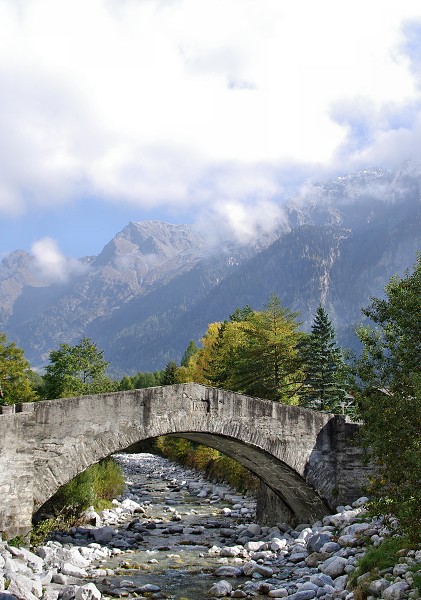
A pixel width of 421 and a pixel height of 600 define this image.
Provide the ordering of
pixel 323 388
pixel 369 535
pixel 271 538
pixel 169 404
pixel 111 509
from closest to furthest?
pixel 369 535 → pixel 169 404 → pixel 271 538 → pixel 111 509 → pixel 323 388

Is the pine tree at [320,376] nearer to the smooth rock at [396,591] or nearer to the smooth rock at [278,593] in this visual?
the smooth rock at [278,593]

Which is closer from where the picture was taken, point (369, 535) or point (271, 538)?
point (369, 535)

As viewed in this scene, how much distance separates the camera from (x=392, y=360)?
1202 cm

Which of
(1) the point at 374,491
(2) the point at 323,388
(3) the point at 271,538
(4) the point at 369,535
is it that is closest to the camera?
(1) the point at 374,491

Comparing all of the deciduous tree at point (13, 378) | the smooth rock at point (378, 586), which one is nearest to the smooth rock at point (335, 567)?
the smooth rock at point (378, 586)

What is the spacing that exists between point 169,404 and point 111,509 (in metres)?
11.1

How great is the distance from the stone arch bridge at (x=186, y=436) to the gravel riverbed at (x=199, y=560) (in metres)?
1.00

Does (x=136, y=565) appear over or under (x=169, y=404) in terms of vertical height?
under

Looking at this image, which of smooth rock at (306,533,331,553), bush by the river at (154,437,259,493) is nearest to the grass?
smooth rock at (306,533,331,553)

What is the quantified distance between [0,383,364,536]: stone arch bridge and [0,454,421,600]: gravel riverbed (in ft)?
3.29

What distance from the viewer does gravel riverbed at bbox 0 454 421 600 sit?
14.6m

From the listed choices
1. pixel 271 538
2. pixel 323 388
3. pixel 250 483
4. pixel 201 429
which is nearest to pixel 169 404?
pixel 201 429

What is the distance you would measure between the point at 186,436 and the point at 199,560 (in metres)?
4.08

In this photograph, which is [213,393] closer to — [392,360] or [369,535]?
[369,535]
